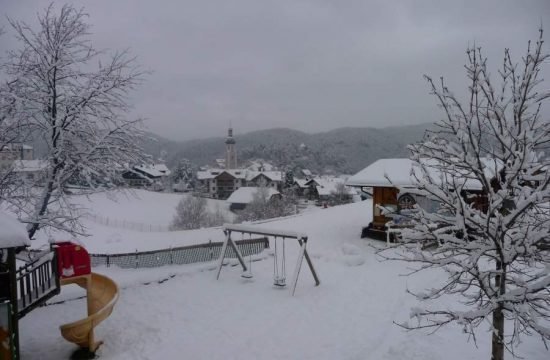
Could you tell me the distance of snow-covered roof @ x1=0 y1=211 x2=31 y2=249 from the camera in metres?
7.01

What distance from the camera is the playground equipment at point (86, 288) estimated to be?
828 centimetres

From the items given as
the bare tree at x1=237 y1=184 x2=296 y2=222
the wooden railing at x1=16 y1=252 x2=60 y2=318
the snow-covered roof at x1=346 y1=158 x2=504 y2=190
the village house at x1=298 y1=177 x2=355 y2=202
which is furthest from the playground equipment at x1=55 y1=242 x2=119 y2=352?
the village house at x1=298 y1=177 x2=355 y2=202

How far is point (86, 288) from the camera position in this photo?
9.73 m

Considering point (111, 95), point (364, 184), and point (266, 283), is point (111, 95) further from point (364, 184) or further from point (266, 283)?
point (364, 184)

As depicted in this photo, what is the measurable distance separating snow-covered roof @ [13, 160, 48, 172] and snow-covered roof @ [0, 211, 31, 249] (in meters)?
4.50

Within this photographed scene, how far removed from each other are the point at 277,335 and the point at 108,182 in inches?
276

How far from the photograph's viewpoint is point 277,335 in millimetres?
9422

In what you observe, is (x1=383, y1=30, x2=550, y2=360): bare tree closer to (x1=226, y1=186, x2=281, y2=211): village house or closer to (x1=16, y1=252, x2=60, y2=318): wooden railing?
(x1=16, y1=252, x2=60, y2=318): wooden railing

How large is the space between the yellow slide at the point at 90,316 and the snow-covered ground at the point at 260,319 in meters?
0.48

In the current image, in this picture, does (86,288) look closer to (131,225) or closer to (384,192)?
(384,192)

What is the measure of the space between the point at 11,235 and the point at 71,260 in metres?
2.69

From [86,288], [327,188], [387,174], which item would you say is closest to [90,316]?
[86,288]

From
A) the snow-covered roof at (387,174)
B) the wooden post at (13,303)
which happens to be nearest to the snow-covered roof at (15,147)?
the wooden post at (13,303)

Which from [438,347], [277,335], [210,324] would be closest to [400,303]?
[438,347]
